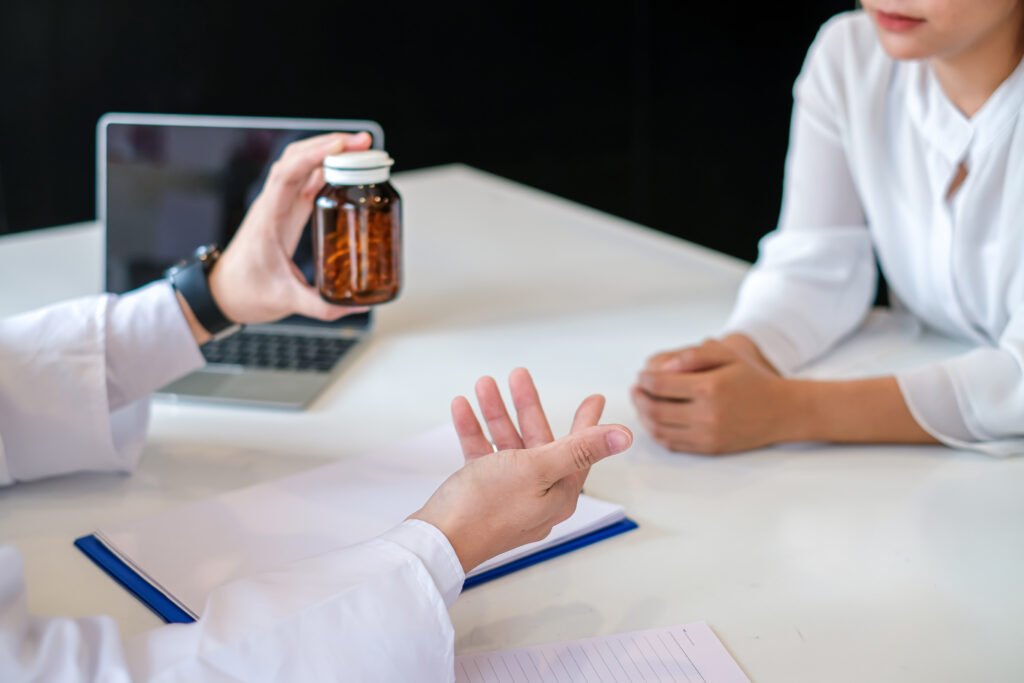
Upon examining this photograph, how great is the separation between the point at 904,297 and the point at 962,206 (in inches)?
8.6

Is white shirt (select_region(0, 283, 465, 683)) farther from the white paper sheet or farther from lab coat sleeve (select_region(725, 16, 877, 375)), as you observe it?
lab coat sleeve (select_region(725, 16, 877, 375))

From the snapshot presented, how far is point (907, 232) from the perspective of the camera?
4.57 ft

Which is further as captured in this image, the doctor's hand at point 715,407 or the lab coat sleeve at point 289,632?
the doctor's hand at point 715,407

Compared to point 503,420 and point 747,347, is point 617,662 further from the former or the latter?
point 747,347

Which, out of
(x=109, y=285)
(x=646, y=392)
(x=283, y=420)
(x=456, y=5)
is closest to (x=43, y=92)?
(x=456, y=5)

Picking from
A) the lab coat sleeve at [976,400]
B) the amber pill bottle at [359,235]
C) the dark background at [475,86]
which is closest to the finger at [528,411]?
the amber pill bottle at [359,235]

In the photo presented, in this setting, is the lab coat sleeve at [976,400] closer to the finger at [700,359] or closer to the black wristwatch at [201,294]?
the finger at [700,359]

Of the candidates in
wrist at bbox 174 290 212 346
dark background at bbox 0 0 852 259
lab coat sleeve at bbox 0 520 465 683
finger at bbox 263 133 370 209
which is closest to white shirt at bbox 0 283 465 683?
lab coat sleeve at bbox 0 520 465 683

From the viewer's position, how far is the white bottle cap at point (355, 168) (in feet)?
3.34

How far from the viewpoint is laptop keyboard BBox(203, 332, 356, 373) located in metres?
1.38

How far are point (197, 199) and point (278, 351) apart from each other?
0.78ft

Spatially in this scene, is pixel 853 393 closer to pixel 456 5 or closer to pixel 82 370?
pixel 82 370

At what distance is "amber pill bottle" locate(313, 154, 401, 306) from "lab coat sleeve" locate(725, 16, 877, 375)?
1.63ft

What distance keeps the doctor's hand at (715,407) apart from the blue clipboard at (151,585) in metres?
0.17
